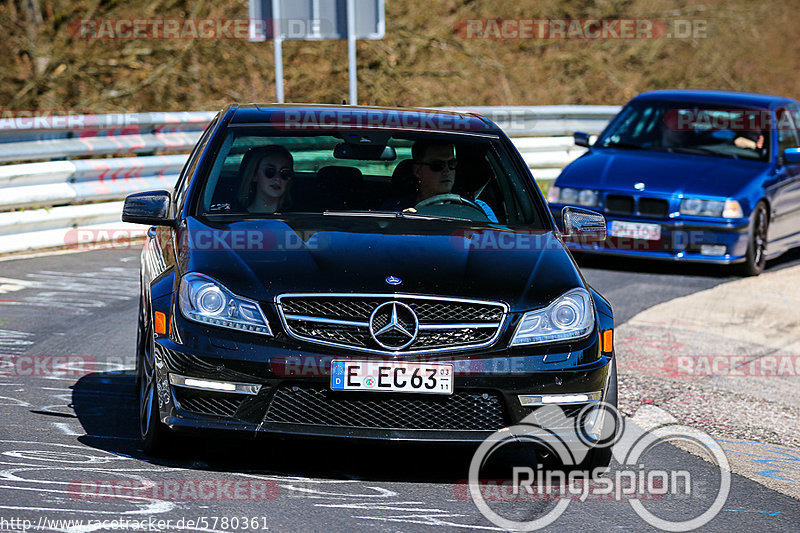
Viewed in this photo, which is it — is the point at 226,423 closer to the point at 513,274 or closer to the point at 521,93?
the point at 513,274

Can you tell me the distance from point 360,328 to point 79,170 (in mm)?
7889

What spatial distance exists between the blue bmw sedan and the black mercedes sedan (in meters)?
5.96

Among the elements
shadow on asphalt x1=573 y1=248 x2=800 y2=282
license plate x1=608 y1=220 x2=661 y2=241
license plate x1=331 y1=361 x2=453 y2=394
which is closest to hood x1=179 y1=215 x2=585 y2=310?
license plate x1=331 y1=361 x2=453 y2=394

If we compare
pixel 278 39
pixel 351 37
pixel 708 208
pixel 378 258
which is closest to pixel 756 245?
pixel 708 208

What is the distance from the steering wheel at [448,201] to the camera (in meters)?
6.52

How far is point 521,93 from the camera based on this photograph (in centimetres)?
2520

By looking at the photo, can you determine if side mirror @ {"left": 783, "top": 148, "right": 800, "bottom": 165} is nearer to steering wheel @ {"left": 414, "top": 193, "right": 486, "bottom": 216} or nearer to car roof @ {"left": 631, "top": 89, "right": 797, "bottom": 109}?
car roof @ {"left": 631, "top": 89, "right": 797, "bottom": 109}

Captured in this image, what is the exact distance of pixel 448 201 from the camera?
6.55 metres

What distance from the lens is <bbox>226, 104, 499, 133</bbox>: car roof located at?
672cm

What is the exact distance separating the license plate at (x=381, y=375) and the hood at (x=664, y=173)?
24.0ft

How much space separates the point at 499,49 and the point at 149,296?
19783 millimetres

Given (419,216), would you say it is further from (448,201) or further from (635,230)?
(635,230)

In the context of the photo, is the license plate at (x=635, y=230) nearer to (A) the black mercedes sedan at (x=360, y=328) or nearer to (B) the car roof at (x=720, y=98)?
(B) the car roof at (x=720, y=98)

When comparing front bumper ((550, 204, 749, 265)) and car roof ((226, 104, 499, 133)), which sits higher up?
car roof ((226, 104, 499, 133))
